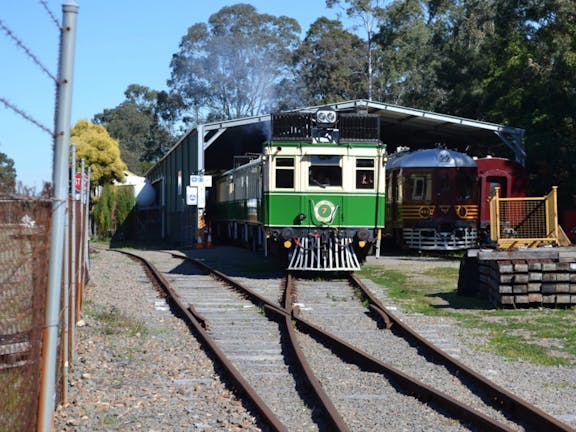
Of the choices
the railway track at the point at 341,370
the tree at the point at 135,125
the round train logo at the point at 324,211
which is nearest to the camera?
the railway track at the point at 341,370

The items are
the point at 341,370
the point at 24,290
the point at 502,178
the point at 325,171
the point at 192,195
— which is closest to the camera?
the point at 24,290

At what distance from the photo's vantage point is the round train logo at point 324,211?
17.5 m

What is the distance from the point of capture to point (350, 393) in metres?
7.31

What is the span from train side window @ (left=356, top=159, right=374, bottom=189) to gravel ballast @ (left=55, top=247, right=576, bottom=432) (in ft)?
17.9

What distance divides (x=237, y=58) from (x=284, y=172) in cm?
3882

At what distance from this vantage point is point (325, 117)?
1778 cm

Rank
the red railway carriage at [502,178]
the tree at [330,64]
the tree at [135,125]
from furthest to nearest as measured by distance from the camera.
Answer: the tree at [135,125]
the tree at [330,64]
the red railway carriage at [502,178]

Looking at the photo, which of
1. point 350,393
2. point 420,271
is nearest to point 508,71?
point 420,271

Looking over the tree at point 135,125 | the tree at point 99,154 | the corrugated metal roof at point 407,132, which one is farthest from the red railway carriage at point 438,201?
the tree at point 135,125

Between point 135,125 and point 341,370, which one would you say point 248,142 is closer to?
point 341,370

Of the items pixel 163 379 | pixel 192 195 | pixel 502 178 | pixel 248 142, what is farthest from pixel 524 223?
pixel 248 142

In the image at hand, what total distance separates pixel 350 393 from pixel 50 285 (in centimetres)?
360

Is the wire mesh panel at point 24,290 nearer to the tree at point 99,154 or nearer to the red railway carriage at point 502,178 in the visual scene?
the red railway carriage at point 502,178

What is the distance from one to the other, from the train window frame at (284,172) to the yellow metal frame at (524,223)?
13.5 feet
